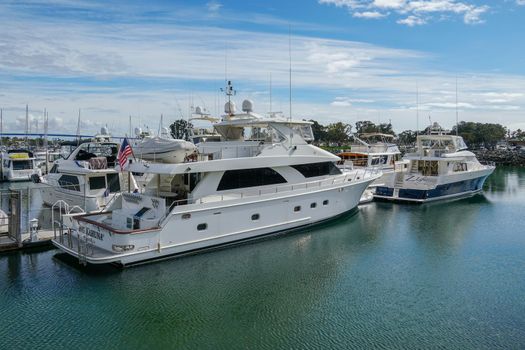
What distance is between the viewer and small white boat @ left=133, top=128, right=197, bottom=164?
1409cm

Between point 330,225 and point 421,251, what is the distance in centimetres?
437

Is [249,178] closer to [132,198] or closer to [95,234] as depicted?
[132,198]

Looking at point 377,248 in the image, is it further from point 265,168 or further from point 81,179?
point 81,179

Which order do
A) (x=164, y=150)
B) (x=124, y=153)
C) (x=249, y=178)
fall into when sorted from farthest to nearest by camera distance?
(x=249, y=178)
(x=164, y=150)
(x=124, y=153)

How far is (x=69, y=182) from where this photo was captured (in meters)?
20.7

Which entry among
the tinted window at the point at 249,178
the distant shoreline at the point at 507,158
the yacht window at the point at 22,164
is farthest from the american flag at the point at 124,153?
the distant shoreline at the point at 507,158

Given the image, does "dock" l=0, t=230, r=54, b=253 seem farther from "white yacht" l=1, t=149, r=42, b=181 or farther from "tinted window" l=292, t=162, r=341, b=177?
"white yacht" l=1, t=149, r=42, b=181

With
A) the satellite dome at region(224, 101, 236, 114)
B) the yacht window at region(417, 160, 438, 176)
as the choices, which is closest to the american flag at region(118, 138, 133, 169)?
the satellite dome at region(224, 101, 236, 114)

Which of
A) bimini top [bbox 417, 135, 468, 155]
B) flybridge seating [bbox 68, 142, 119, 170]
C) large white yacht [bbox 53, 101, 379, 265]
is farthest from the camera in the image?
bimini top [bbox 417, 135, 468, 155]

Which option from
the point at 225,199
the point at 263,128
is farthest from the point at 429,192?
the point at 225,199

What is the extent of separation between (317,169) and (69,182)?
12639 mm

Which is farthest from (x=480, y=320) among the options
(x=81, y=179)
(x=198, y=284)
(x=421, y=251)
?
(x=81, y=179)

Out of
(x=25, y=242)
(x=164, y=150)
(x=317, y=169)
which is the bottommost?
(x=25, y=242)

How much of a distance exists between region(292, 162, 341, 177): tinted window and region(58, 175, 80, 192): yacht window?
36.2 feet
